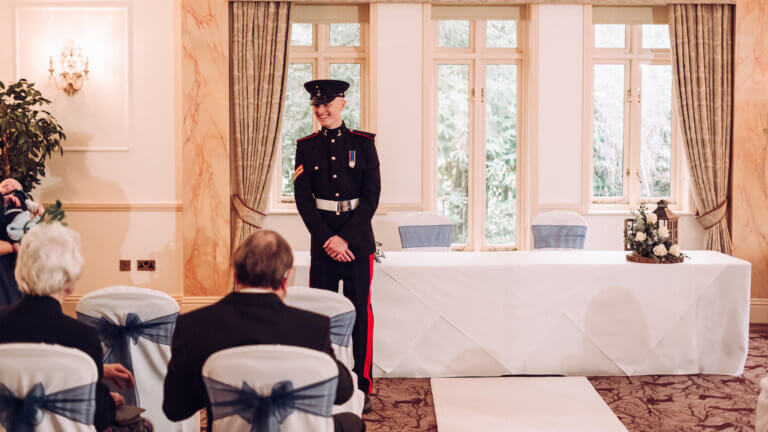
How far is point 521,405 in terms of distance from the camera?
3512 mm

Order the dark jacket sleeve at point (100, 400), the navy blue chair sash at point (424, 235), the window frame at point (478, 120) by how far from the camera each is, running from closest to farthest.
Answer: the dark jacket sleeve at point (100, 400), the navy blue chair sash at point (424, 235), the window frame at point (478, 120)

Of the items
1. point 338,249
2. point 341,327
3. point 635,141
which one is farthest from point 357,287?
point 635,141

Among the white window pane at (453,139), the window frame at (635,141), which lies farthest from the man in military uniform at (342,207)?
the window frame at (635,141)

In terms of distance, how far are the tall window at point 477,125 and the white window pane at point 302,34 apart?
1185 millimetres

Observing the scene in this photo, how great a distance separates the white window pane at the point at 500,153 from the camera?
591cm

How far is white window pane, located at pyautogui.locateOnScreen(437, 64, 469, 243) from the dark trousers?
2.60 metres

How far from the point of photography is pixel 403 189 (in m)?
5.71

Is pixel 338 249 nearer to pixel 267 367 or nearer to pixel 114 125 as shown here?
pixel 267 367

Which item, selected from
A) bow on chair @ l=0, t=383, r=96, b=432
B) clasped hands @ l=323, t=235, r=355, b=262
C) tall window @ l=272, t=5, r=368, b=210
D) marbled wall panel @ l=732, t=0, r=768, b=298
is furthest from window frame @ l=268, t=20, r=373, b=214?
bow on chair @ l=0, t=383, r=96, b=432

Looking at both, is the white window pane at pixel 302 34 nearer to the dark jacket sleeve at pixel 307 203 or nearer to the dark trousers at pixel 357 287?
the dark jacket sleeve at pixel 307 203

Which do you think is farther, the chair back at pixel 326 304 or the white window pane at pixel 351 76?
the white window pane at pixel 351 76

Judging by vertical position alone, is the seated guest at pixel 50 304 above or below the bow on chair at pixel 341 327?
above

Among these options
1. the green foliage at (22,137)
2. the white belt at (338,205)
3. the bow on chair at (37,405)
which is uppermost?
the green foliage at (22,137)

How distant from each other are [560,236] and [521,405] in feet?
5.70
